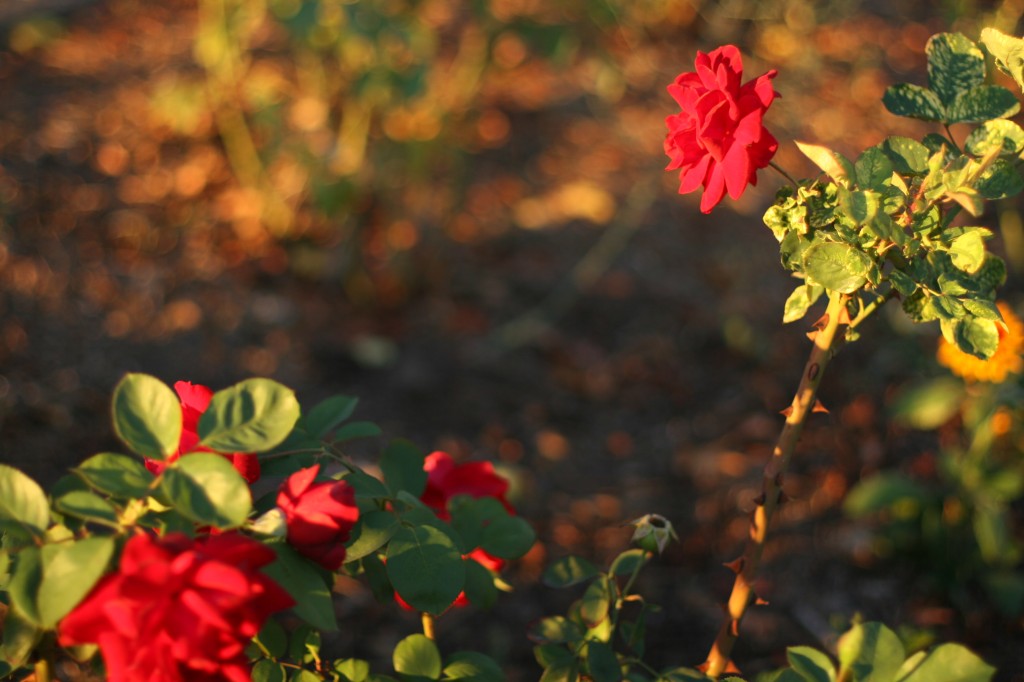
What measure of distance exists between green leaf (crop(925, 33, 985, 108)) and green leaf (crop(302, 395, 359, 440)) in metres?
0.71

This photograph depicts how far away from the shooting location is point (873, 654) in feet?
3.26

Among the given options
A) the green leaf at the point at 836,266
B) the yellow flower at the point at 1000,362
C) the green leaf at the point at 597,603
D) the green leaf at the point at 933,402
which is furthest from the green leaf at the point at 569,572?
the green leaf at the point at 933,402

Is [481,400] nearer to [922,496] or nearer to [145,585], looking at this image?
[922,496]

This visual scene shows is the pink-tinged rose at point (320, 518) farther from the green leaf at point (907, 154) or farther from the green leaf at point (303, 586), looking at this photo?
the green leaf at point (907, 154)

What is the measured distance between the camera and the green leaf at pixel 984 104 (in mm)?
950

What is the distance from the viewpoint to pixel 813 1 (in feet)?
13.9

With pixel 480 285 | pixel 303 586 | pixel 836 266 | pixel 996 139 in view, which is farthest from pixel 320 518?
pixel 480 285

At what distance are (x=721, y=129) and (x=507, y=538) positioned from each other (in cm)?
51

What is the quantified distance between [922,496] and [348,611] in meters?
1.21

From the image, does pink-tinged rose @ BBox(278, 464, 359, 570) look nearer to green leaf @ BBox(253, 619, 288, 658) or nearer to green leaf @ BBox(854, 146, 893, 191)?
green leaf @ BBox(253, 619, 288, 658)

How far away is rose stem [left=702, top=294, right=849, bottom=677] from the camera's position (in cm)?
97

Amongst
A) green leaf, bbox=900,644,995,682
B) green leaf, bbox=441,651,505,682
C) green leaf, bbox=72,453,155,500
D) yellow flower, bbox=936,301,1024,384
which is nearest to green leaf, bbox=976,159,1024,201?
green leaf, bbox=900,644,995,682

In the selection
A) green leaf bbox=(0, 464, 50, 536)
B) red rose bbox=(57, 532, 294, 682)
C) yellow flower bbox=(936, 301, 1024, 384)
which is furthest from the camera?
yellow flower bbox=(936, 301, 1024, 384)

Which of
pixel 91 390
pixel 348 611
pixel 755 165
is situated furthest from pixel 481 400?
pixel 755 165
